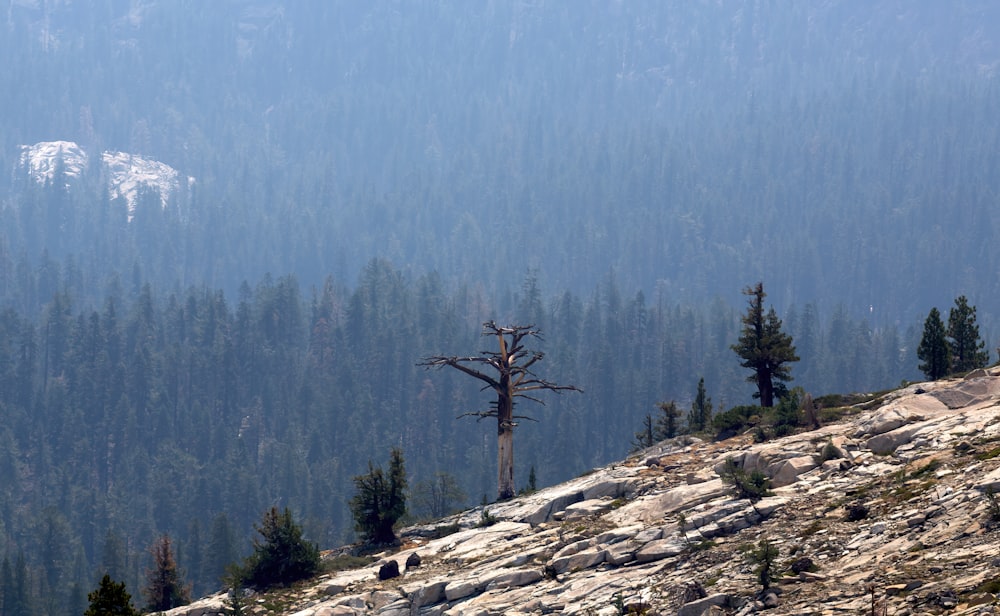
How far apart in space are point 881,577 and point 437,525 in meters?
20.1

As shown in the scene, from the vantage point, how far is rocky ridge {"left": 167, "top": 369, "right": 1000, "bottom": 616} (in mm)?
26516

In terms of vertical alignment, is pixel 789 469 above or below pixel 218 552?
above

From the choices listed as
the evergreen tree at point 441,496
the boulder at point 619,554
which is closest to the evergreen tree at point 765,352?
the boulder at point 619,554

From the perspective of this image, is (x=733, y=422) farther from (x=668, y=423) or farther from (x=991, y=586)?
(x=668, y=423)

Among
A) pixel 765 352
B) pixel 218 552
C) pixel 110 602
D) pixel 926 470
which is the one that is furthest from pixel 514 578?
pixel 218 552

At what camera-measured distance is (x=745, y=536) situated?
31375 mm

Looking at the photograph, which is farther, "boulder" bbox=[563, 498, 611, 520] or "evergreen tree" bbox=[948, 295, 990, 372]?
"evergreen tree" bbox=[948, 295, 990, 372]

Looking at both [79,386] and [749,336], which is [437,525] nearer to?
[749,336]

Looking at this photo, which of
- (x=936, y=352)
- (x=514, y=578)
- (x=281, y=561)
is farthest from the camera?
(x=936, y=352)

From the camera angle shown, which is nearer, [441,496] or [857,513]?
[857,513]

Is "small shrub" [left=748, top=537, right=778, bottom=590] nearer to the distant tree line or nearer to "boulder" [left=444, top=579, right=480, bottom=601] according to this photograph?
"boulder" [left=444, top=579, right=480, bottom=601]

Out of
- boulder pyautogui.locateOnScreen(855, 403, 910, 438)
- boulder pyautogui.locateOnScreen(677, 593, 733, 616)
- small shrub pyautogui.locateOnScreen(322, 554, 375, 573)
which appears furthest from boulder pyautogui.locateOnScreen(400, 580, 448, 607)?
boulder pyautogui.locateOnScreen(855, 403, 910, 438)

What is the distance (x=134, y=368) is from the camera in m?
176

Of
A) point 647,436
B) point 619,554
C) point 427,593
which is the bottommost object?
point 427,593
